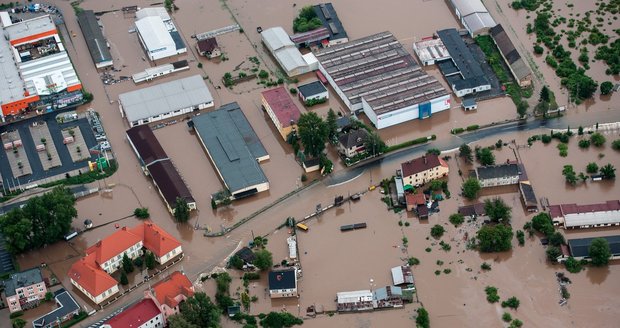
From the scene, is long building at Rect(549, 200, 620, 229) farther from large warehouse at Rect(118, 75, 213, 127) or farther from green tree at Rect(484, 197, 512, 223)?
large warehouse at Rect(118, 75, 213, 127)

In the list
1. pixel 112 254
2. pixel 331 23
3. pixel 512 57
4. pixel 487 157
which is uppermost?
pixel 331 23

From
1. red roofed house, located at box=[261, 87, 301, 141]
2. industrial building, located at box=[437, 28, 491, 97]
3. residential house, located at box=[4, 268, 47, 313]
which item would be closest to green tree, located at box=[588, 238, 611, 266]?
industrial building, located at box=[437, 28, 491, 97]

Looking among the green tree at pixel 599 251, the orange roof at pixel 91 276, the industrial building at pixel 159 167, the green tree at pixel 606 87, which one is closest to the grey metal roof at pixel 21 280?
the orange roof at pixel 91 276

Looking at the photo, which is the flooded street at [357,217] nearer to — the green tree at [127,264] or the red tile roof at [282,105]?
the red tile roof at [282,105]

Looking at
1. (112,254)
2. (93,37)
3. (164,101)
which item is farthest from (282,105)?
(93,37)

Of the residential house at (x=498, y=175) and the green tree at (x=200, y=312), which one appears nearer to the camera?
the green tree at (x=200, y=312)

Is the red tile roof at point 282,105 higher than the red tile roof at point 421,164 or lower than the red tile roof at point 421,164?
higher

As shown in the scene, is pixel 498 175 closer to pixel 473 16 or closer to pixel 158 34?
pixel 473 16
